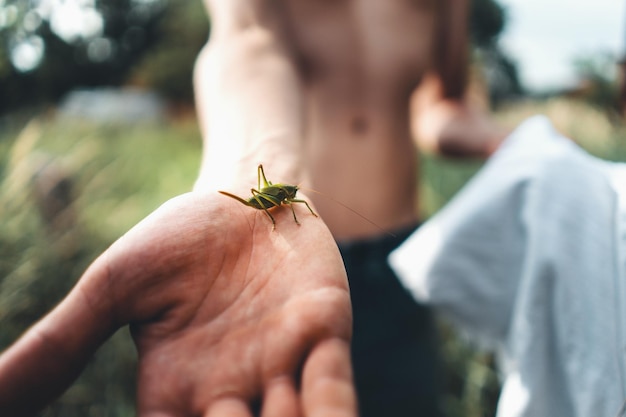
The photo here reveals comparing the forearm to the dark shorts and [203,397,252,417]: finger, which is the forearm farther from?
the dark shorts

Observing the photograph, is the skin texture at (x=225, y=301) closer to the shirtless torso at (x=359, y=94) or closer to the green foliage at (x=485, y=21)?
the shirtless torso at (x=359, y=94)

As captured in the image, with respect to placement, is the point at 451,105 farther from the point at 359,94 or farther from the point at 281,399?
the point at 281,399

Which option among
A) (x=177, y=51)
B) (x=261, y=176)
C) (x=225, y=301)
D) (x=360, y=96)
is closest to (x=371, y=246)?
(x=360, y=96)

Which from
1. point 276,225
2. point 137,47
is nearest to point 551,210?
point 276,225

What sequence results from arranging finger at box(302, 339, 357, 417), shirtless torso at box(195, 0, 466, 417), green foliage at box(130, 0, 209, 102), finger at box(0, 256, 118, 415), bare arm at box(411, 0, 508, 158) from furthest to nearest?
green foliage at box(130, 0, 209, 102) → bare arm at box(411, 0, 508, 158) → shirtless torso at box(195, 0, 466, 417) → finger at box(0, 256, 118, 415) → finger at box(302, 339, 357, 417)

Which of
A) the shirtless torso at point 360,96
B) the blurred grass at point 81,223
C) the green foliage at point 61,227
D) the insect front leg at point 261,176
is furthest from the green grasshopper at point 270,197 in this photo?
the blurred grass at point 81,223

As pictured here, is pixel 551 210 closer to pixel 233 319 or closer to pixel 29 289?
pixel 233 319

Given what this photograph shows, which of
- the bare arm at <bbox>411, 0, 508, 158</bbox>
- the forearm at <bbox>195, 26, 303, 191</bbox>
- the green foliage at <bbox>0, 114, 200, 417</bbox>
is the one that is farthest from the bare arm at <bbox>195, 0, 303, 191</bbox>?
the green foliage at <bbox>0, 114, 200, 417</bbox>
